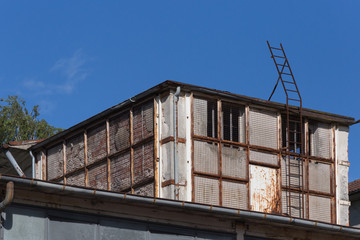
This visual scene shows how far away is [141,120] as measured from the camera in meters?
24.2

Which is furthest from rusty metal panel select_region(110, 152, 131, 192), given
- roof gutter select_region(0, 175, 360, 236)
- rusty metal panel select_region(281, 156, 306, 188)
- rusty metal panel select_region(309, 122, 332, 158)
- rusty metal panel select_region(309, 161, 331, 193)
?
roof gutter select_region(0, 175, 360, 236)

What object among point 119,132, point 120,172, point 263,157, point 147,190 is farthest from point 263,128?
point 120,172

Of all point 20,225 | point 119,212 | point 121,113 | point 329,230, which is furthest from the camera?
point 121,113

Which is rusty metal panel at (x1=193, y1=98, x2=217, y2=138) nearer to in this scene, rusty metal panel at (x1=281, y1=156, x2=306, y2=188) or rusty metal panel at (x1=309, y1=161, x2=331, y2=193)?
rusty metal panel at (x1=281, y1=156, x2=306, y2=188)

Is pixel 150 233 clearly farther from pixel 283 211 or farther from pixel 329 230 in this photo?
pixel 283 211

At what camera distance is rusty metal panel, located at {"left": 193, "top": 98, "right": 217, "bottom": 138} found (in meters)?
23.7

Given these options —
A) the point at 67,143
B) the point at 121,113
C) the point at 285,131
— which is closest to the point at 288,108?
the point at 285,131

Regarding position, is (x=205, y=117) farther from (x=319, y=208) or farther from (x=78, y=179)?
(x=78, y=179)

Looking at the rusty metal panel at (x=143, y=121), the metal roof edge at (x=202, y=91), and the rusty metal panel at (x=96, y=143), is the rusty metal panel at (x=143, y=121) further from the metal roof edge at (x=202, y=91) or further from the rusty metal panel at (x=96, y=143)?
the rusty metal panel at (x=96, y=143)

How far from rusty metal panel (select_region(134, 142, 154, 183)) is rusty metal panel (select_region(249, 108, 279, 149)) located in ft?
8.88

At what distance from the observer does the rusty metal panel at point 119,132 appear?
24609 mm

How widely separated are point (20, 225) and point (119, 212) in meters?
2.06

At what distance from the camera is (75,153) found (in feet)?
86.5

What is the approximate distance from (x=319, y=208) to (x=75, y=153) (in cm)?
695
